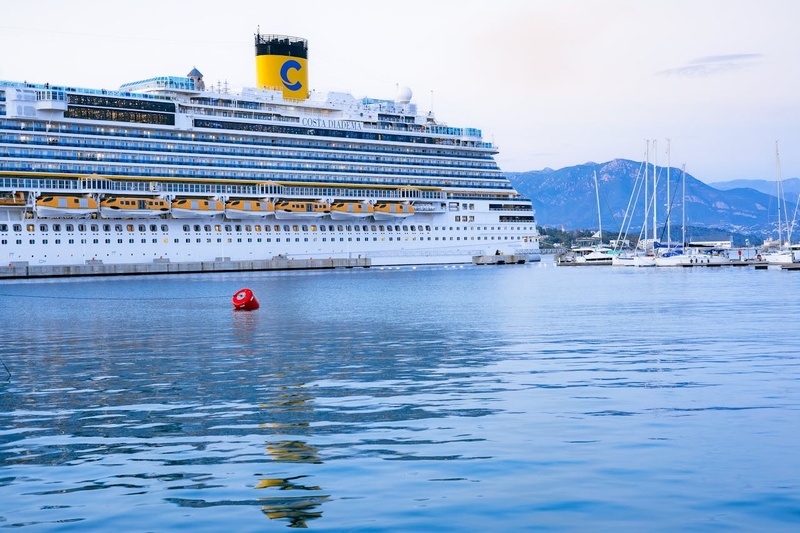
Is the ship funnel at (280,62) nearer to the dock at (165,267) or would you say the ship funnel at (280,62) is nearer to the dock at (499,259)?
the dock at (165,267)

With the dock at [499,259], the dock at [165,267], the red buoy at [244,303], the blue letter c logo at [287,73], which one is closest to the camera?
the red buoy at [244,303]

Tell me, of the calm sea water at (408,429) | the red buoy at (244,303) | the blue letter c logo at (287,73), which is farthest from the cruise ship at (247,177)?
the calm sea water at (408,429)

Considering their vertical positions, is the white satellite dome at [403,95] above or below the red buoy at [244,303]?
above

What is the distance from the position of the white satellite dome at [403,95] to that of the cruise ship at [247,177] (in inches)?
5.9

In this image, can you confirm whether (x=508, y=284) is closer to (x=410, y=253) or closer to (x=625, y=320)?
(x=625, y=320)

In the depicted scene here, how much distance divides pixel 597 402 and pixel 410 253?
8280 centimetres

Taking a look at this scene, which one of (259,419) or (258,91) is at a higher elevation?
(258,91)

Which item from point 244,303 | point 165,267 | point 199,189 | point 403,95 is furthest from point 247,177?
point 244,303

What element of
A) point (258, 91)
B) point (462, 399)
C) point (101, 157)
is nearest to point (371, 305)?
point (462, 399)

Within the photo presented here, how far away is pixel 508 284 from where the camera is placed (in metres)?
58.5

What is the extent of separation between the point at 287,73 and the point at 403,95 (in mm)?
14313

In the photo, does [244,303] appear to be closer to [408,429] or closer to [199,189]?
[408,429]

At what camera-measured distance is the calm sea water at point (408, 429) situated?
340 inches

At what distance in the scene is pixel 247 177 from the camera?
88.2 meters
